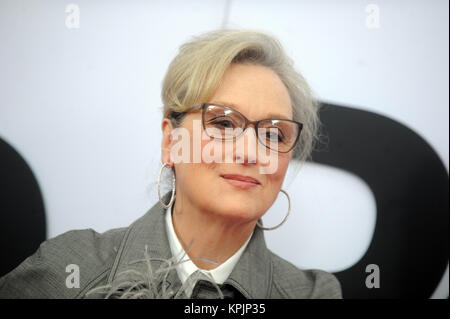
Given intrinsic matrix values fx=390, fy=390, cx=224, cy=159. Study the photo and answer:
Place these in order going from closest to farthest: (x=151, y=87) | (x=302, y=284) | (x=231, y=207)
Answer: (x=231, y=207) < (x=302, y=284) < (x=151, y=87)

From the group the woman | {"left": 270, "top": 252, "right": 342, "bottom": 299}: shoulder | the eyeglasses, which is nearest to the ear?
the woman

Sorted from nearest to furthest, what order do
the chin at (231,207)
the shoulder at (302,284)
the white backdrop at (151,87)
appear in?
the chin at (231,207) < the shoulder at (302,284) < the white backdrop at (151,87)

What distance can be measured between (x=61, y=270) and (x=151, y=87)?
29.5 inches

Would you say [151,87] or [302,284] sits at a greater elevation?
[151,87]

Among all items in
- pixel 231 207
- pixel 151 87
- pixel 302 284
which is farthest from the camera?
pixel 151 87

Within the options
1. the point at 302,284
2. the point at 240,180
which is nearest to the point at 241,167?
the point at 240,180

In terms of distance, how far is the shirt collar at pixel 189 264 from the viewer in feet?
3.64

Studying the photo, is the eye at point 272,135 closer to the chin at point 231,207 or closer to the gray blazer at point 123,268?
the chin at point 231,207

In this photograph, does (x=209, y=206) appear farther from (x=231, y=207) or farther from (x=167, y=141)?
(x=167, y=141)

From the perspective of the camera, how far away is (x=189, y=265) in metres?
1.12

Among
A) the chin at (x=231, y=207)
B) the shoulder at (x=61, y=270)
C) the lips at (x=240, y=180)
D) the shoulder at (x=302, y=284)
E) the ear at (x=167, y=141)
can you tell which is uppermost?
the ear at (x=167, y=141)

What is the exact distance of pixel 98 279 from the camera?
1.08 metres

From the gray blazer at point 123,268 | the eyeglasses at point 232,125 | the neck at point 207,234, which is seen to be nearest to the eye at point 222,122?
the eyeglasses at point 232,125

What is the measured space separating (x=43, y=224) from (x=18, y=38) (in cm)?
72
